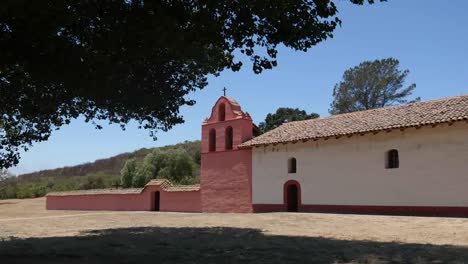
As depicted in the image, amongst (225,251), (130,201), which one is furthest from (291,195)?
(225,251)

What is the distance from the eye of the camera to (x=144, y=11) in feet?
28.9

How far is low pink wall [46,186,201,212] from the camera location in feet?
99.2

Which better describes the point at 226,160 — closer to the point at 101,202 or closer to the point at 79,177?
the point at 101,202

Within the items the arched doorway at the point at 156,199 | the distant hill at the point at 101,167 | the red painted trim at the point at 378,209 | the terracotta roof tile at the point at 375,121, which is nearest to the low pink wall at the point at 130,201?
the arched doorway at the point at 156,199

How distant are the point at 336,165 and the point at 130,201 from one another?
53.6 feet

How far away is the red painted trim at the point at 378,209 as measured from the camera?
19.4 metres

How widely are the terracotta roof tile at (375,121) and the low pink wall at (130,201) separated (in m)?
5.75

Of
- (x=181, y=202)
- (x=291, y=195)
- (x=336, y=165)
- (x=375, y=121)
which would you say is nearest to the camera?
(x=375, y=121)

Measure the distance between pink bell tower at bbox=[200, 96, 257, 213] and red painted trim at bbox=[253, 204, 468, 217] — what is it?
1.76m

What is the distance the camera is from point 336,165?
23531 millimetres

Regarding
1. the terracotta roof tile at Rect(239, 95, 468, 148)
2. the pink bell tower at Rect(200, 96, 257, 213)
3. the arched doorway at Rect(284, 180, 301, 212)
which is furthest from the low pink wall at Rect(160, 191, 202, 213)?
the arched doorway at Rect(284, 180, 301, 212)

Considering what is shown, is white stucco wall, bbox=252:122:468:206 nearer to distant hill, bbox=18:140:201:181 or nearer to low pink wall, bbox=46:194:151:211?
low pink wall, bbox=46:194:151:211

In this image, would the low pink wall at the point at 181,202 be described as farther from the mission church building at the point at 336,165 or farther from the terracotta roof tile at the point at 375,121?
the terracotta roof tile at the point at 375,121

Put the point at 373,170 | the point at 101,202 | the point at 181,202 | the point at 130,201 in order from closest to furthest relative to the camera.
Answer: the point at 373,170, the point at 181,202, the point at 130,201, the point at 101,202
